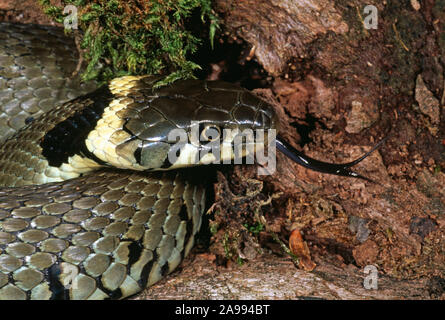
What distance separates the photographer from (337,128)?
276 centimetres

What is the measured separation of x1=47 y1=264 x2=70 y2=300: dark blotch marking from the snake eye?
1124mm

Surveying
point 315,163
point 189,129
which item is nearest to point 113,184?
point 189,129

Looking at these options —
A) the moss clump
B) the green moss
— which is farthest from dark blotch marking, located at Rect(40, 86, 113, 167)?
the green moss

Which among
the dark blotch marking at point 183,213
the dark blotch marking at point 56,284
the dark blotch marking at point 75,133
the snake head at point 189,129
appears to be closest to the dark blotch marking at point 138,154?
the snake head at point 189,129

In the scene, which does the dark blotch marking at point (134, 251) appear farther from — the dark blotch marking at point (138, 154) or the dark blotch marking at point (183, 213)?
the dark blotch marking at point (138, 154)

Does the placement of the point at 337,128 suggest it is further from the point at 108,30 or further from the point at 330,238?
the point at 108,30

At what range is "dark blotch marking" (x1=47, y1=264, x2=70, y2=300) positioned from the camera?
2324 millimetres

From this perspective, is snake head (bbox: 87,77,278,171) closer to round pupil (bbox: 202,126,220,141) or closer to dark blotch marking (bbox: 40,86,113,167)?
round pupil (bbox: 202,126,220,141)

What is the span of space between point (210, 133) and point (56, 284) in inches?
48.9

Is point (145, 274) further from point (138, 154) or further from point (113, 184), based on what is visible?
point (138, 154)

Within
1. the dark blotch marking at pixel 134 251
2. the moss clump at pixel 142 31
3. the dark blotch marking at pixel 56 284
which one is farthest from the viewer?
the moss clump at pixel 142 31

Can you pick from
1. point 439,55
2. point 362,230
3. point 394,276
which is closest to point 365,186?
point 362,230

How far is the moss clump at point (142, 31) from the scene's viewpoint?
2.66 m

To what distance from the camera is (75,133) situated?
2.86 metres
